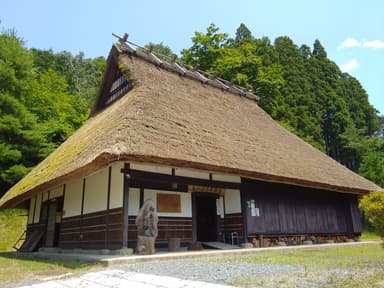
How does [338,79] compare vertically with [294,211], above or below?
above

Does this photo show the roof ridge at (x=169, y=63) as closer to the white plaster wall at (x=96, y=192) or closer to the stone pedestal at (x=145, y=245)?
the white plaster wall at (x=96, y=192)

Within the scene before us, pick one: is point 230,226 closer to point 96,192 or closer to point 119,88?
point 96,192

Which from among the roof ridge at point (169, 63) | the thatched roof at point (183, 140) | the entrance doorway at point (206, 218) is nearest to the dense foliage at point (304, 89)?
the roof ridge at point (169, 63)

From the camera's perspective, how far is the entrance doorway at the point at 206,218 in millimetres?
10289

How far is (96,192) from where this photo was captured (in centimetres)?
884

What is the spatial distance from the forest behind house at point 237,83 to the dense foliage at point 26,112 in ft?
0.16

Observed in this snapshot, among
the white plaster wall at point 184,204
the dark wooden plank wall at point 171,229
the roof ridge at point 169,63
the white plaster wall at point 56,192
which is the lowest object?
the dark wooden plank wall at point 171,229

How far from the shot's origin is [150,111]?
8570 millimetres

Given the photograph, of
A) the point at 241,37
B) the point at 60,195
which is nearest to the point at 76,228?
the point at 60,195

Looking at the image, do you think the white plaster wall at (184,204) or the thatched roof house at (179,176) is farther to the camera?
the white plaster wall at (184,204)

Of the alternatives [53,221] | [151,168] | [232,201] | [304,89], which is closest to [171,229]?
[151,168]

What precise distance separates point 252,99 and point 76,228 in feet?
35.1

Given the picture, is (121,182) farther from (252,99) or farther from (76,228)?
(252,99)

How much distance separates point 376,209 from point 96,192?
6.84m
